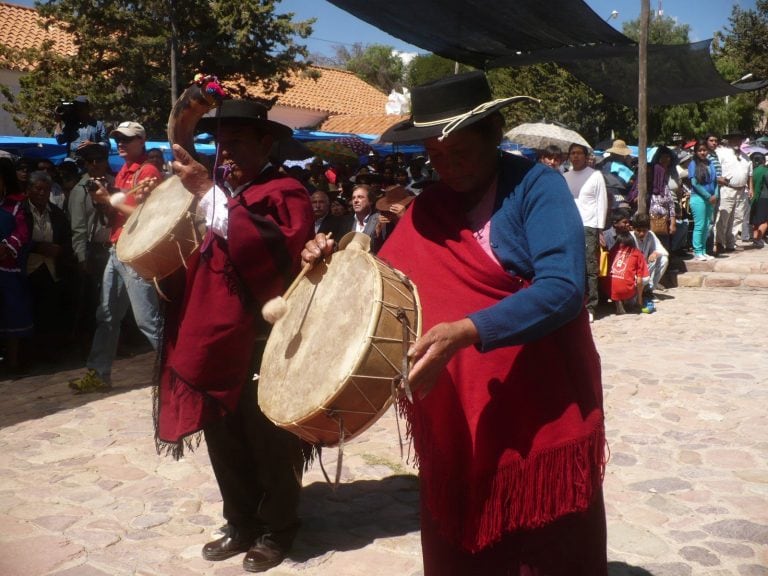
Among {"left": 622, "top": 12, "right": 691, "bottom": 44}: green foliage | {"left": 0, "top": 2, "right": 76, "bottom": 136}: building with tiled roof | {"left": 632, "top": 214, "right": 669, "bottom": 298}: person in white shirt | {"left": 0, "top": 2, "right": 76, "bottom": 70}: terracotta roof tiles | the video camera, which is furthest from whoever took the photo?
{"left": 622, "top": 12, "right": 691, "bottom": 44}: green foliage

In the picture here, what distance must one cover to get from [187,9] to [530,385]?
22.5m

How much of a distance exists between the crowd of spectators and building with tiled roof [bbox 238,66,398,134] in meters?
18.8

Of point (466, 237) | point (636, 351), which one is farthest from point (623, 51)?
point (466, 237)

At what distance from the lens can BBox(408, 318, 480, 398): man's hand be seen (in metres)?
2.14

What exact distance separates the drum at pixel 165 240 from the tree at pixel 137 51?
779 inches

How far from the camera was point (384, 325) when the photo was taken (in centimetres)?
233

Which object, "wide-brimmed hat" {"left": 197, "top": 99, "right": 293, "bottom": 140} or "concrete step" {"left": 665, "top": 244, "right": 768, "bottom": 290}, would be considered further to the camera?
"concrete step" {"left": 665, "top": 244, "right": 768, "bottom": 290}

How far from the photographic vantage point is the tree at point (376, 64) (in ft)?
238

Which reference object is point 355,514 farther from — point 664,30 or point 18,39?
point 664,30

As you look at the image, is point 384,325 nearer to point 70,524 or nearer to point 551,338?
point 551,338

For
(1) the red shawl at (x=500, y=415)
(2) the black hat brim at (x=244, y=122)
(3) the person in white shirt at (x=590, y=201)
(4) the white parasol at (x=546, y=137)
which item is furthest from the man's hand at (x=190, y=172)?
(4) the white parasol at (x=546, y=137)

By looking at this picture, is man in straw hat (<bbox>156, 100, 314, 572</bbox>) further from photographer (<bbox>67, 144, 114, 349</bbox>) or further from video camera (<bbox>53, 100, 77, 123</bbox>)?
video camera (<bbox>53, 100, 77, 123</bbox>)

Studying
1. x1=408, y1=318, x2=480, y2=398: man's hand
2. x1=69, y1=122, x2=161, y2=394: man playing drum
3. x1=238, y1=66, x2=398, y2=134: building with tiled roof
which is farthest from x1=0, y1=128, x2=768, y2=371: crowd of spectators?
x1=238, y1=66, x2=398, y2=134: building with tiled roof

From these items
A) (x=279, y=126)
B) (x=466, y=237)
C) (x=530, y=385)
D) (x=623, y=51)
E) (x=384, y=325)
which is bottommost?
(x=530, y=385)
